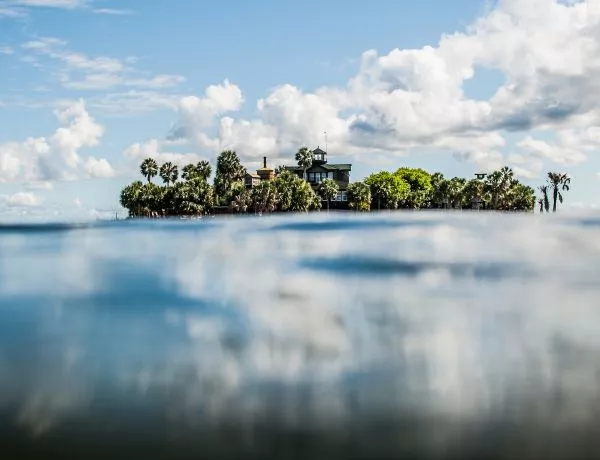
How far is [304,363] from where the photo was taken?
20297 millimetres

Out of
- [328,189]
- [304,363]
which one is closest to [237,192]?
[328,189]

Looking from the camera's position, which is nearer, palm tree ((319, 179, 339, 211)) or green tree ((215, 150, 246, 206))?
green tree ((215, 150, 246, 206))

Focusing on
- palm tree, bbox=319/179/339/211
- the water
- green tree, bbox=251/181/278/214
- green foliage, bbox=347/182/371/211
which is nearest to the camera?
the water

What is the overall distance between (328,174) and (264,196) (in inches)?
1499

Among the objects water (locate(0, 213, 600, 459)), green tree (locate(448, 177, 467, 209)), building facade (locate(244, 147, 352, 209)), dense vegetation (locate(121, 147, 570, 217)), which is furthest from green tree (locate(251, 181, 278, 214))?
water (locate(0, 213, 600, 459))

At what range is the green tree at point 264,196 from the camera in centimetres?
15550

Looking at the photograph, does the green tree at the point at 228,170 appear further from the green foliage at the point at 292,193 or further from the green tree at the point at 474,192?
the green tree at the point at 474,192

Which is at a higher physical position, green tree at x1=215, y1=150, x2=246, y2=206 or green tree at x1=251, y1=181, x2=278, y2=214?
green tree at x1=215, y1=150, x2=246, y2=206

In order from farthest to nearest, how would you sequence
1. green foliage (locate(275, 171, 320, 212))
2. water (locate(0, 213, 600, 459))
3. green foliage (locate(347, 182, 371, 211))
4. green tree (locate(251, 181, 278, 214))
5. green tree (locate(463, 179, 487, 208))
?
green tree (locate(463, 179, 487, 208)), green foliage (locate(347, 182, 371, 211)), green foliage (locate(275, 171, 320, 212)), green tree (locate(251, 181, 278, 214)), water (locate(0, 213, 600, 459))

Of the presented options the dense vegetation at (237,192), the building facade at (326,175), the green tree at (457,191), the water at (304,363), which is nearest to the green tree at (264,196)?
the dense vegetation at (237,192)

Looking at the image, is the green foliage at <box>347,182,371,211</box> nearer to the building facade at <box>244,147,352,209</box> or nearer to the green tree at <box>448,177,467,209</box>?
the building facade at <box>244,147,352,209</box>

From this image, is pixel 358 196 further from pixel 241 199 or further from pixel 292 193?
pixel 241 199

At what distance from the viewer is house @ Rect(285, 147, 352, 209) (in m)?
188

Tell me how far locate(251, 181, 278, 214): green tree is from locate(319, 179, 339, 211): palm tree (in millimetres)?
21812
